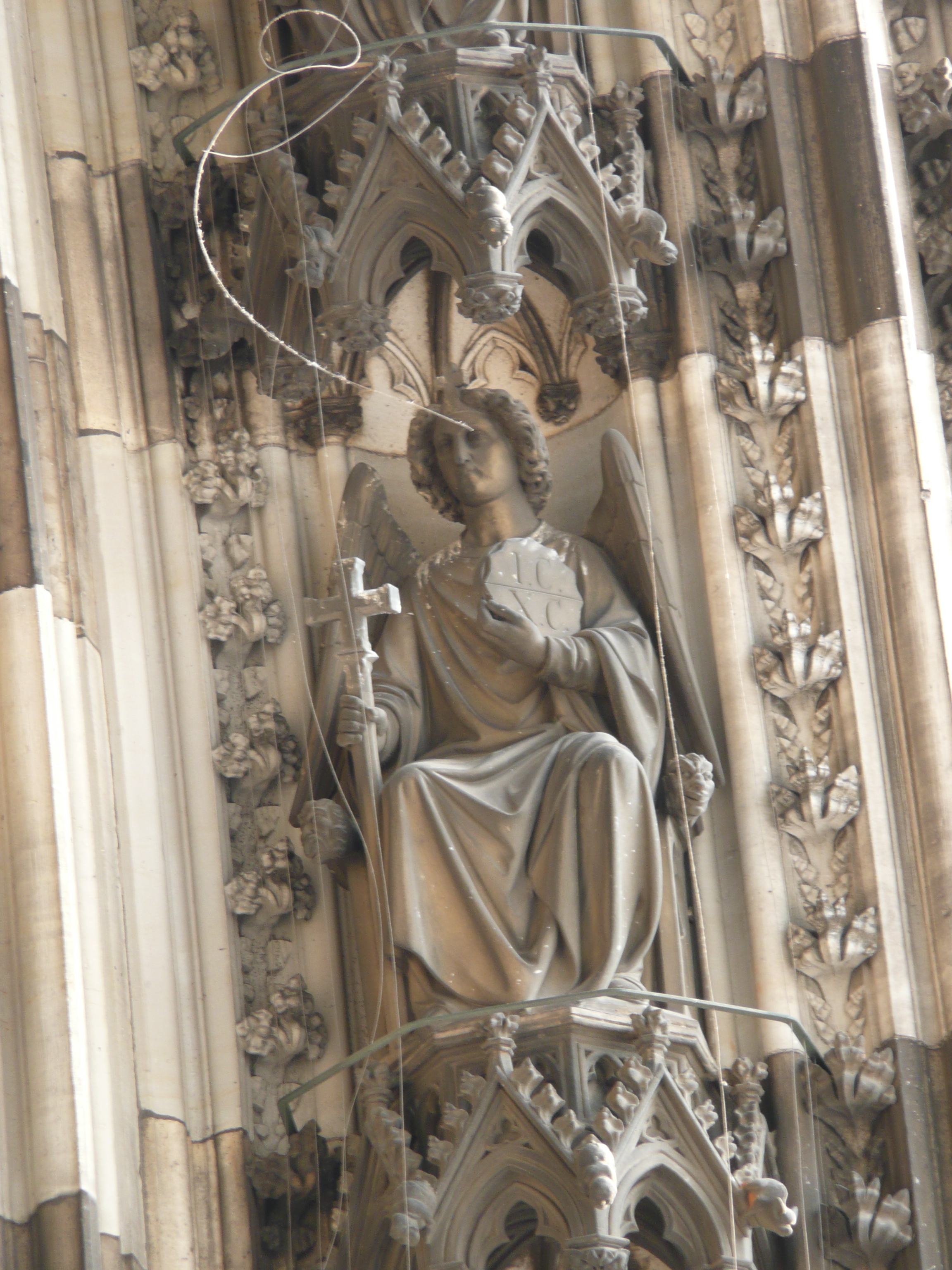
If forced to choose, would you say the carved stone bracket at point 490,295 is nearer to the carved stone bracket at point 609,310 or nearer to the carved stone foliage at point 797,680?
the carved stone bracket at point 609,310

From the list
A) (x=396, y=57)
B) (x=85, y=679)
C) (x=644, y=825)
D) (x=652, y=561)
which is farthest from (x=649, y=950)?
(x=396, y=57)

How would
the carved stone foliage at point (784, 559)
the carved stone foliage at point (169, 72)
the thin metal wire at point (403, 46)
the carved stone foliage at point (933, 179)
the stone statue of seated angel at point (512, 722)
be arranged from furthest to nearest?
the carved stone foliage at point (169, 72), the carved stone foliage at point (933, 179), the thin metal wire at point (403, 46), the carved stone foliage at point (784, 559), the stone statue of seated angel at point (512, 722)

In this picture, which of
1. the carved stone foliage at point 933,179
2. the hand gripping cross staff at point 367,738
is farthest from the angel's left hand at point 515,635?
the carved stone foliage at point 933,179

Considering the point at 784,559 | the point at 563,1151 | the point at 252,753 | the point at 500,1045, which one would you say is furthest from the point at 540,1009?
the point at 784,559

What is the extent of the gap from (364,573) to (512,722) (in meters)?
0.50

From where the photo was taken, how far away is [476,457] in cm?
724

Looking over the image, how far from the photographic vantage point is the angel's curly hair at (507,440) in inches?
286

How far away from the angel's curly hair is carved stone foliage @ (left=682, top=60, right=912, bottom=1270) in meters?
0.48

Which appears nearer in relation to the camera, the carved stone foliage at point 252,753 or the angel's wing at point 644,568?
the carved stone foliage at point 252,753

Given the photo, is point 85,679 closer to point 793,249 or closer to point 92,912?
point 92,912

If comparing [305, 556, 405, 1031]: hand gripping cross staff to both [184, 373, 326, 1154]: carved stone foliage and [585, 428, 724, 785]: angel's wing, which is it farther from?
[585, 428, 724, 785]: angel's wing

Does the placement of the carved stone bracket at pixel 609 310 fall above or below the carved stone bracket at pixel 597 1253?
above

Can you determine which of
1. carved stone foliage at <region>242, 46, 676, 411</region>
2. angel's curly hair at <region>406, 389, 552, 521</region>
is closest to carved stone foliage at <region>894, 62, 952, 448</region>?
carved stone foliage at <region>242, 46, 676, 411</region>

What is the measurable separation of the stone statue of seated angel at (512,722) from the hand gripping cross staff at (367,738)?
24mm
